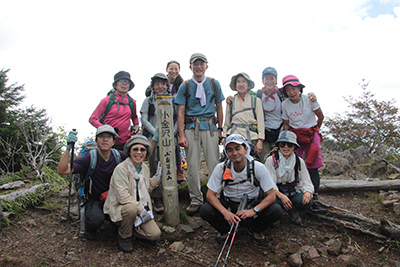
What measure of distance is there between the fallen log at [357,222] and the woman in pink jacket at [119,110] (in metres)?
4.24

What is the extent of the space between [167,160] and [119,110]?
5.10ft

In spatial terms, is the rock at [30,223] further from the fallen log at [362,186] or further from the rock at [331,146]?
the rock at [331,146]

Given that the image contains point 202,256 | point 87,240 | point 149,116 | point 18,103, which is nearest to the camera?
point 202,256

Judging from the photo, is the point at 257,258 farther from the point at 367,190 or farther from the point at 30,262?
the point at 367,190

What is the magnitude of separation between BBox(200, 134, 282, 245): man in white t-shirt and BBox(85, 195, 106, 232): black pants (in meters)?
1.76

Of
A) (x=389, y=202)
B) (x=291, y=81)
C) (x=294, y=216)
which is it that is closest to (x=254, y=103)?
(x=291, y=81)

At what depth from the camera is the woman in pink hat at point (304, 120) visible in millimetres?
5082

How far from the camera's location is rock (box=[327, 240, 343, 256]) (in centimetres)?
402

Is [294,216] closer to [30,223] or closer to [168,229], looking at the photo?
[168,229]

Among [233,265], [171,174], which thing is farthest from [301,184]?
[171,174]

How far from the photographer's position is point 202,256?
13.6 ft

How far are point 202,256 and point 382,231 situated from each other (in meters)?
3.12

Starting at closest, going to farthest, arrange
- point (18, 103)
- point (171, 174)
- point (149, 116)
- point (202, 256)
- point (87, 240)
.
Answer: point (202, 256) < point (87, 240) < point (171, 174) < point (149, 116) < point (18, 103)

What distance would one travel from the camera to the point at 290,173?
4707 millimetres
